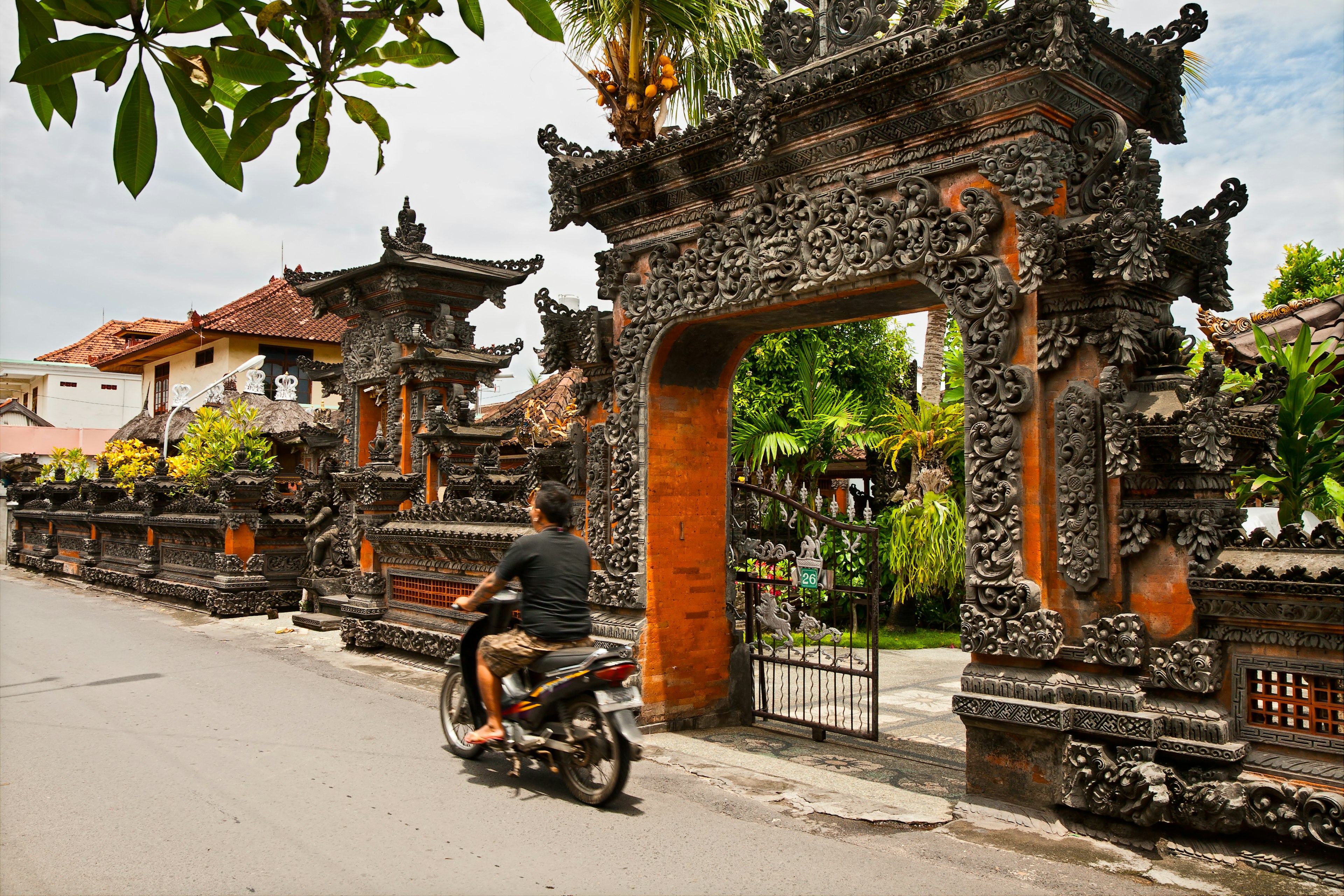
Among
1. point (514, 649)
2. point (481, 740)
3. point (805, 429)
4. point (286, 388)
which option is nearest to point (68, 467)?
point (286, 388)

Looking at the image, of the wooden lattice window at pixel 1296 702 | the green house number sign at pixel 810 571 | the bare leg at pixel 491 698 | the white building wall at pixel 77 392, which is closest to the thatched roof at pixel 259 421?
the white building wall at pixel 77 392

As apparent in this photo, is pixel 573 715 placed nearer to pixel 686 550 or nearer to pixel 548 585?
pixel 548 585

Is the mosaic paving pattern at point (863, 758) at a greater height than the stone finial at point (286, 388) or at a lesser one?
lesser

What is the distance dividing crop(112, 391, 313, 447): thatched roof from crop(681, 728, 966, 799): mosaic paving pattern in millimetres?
20279

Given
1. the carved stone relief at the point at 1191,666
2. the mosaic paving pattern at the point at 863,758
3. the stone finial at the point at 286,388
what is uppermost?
the stone finial at the point at 286,388

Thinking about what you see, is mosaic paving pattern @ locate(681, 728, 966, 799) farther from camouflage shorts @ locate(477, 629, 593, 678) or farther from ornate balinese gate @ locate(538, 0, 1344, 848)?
camouflage shorts @ locate(477, 629, 593, 678)

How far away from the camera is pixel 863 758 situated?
704 centimetres

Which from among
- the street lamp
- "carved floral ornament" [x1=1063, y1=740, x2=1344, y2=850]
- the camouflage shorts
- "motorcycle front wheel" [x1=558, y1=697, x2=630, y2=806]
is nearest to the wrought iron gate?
"carved floral ornament" [x1=1063, y1=740, x2=1344, y2=850]

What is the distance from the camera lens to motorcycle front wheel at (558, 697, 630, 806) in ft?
17.7

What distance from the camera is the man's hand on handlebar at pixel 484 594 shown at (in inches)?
230

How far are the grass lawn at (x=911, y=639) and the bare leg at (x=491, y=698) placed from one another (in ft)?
23.3

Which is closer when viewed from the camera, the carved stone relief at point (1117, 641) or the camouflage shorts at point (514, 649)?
the carved stone relief at point (1117, 641)

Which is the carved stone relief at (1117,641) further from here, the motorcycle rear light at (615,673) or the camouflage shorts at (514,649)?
the camouflage shorts at (514,649)

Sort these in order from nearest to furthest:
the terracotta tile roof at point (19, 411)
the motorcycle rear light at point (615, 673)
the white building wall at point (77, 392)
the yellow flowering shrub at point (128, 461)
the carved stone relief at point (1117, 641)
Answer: the carved stone relief at point (1117, 641) → the motorcycle rear light at point (615, 673) → the yellow flowering shrub at point (128, 461) → the terracotta tile roof at point (19, 411) → the white building wall at point (77, 392)
